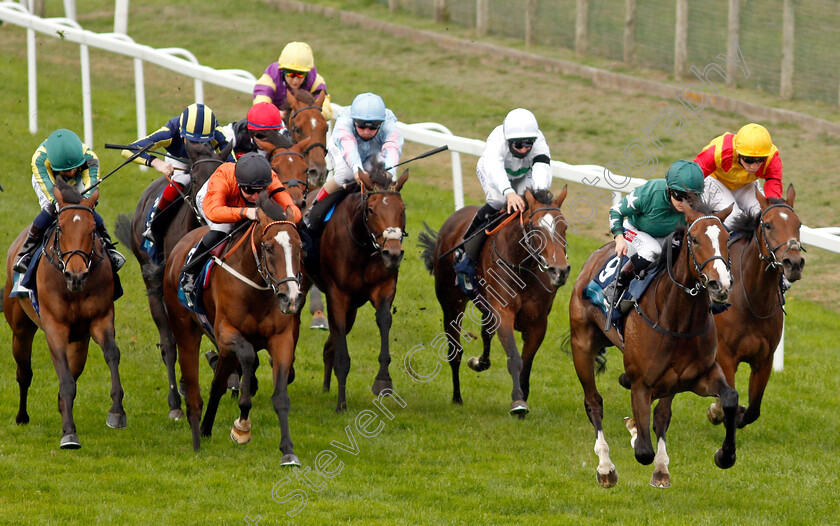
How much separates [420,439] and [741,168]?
3.09 meters

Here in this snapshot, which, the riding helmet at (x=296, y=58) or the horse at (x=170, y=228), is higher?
the riding helmet at (x=296, y=58)

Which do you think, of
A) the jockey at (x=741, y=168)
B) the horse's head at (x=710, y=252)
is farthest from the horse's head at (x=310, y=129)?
the horse's head at (x=710, y=252)

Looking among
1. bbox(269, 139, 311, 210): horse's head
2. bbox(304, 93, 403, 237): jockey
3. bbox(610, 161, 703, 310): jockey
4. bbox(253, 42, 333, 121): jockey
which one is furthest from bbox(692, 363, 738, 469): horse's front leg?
Result: bbox(253, 42, 333, 121): jockey

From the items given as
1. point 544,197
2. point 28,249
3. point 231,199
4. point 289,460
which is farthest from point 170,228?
point 544,197

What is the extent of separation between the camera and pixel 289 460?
7828 mm

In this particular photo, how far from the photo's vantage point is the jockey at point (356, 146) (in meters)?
9.77

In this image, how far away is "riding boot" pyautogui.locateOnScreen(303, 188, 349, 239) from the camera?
9906 millimetres

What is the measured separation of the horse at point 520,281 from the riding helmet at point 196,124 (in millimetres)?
2263

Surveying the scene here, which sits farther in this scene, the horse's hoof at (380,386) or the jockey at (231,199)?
the horse's hoof at (380,386)

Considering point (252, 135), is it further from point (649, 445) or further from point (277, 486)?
point (649, 445)

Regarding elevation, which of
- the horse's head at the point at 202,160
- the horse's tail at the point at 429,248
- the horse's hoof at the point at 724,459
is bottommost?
the horse's hoof at the point at 724,459

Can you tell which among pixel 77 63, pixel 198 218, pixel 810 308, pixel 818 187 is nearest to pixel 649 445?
pixel 198 218

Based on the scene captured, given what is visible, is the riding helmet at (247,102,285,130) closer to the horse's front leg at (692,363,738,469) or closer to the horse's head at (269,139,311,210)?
the horse's head at (269,139,311,210)

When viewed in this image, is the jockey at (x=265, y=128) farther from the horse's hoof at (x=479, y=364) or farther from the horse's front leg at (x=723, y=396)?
the horse's front leg at (x=723, y=396)
